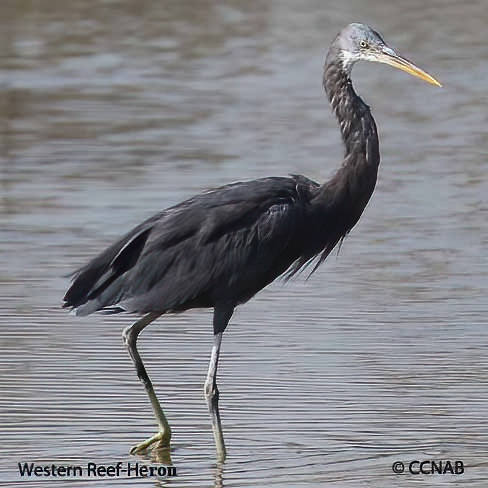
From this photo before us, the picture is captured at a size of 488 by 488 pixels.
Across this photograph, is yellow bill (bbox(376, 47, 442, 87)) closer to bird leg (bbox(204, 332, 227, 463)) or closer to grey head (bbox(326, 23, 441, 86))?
grey head (bbox(326, 23, 441, 86))

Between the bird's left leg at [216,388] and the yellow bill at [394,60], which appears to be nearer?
the bird's left leg at [216,388]

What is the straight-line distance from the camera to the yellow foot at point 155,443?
809 cm

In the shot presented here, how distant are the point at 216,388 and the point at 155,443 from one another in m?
0.39

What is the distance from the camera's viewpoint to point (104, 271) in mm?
8406

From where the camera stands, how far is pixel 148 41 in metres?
23.6

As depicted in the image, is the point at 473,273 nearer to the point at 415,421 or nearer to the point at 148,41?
the point at 415,421

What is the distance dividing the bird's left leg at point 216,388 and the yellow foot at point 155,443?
0.83 feet

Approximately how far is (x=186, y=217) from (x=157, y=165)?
6.62 metres

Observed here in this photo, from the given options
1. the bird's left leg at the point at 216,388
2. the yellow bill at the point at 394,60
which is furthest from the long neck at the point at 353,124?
the bird's left leg at the point at 216,388

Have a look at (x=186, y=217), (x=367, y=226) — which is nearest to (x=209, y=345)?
(x=186, y=217)

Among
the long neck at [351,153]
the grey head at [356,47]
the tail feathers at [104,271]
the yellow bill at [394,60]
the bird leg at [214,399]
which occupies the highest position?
the grey head at [356,47]

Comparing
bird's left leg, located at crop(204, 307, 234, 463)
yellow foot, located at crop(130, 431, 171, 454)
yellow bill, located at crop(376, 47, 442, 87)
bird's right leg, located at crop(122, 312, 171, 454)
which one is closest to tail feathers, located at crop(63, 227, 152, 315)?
bird's right leg, located at crop(122, 312, 171, 454)

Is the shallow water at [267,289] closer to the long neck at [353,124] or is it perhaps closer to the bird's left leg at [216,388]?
the bird's left leg at [216,388]

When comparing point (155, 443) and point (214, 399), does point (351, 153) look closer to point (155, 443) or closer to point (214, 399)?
point (214, 399)
